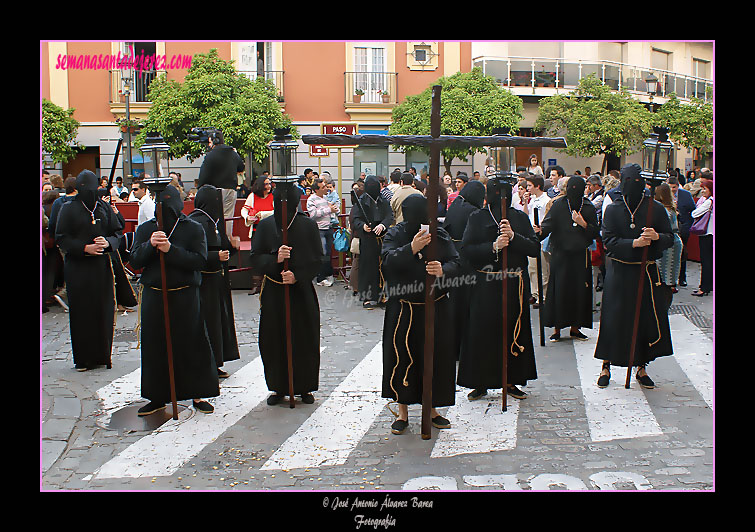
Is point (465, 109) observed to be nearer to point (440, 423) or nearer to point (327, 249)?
point (327, 249)

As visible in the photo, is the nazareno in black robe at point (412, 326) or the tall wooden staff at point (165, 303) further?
the tall wooden staff at point (165, 303)

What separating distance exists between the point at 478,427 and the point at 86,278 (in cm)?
460

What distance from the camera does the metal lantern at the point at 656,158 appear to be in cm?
745

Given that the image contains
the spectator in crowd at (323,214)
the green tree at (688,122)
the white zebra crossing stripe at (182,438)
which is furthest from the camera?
the green tree at (688,122)

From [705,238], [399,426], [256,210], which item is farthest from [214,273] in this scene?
[705,238]

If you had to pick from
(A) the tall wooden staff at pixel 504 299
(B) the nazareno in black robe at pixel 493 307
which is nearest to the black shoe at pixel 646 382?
(B) the nazareno in black robe at pixel 493 307

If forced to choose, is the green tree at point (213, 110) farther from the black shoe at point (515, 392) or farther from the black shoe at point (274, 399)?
the black shoe at point (515, 392)

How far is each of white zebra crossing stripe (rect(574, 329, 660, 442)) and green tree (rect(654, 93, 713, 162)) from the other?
19.7m

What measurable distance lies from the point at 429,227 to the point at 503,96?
56.3 feet

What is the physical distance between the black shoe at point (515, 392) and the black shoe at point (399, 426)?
138 centimetres

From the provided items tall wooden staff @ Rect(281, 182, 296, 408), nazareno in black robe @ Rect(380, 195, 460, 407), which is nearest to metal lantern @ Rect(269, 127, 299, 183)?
tall wooden staff @ Rect(281, 182, 296, 408)

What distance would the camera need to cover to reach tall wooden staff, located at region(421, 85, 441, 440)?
588cm

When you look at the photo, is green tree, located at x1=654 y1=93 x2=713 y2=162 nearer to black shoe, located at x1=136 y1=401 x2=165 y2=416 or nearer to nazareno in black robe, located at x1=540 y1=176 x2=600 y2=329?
nazareno in black robe, located at x1=540 y1=176 x2=600 y2=329

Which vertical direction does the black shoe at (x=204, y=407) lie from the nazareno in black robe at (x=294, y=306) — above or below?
below
